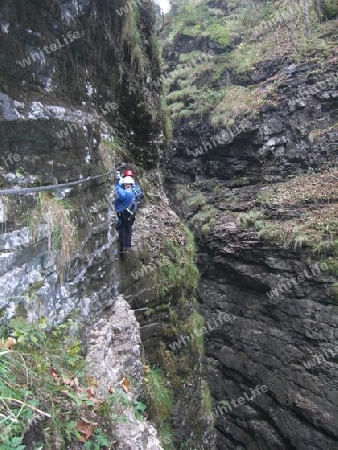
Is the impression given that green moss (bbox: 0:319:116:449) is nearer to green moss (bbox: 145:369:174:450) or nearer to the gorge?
the gorge

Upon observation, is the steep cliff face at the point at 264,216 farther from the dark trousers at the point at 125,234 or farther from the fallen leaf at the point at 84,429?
the fallen leaf at the point at 84,429

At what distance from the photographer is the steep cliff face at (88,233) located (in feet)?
9.73

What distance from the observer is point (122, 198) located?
209 inches

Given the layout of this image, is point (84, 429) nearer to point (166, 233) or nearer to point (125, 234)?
point (125, 234)

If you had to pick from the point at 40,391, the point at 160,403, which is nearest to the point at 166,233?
the point at 160,403

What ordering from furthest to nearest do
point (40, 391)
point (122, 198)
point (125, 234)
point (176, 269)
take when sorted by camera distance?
point (176, 269)
point (125, 234)
point (122, 198)
point (40, 391)

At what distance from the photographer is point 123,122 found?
7230 millimetres

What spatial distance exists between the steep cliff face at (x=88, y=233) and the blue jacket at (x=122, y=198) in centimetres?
16

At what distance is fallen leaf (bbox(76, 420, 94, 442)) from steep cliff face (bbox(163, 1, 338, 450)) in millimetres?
8649

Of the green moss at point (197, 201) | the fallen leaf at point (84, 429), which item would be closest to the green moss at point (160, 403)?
the fallen leaf at point (84, 429)

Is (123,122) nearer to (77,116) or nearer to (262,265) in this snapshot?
(77,116)

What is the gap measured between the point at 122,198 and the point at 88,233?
3.35 ft

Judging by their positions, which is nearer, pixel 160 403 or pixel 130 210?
pixel 130 210

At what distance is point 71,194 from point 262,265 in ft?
28.8
